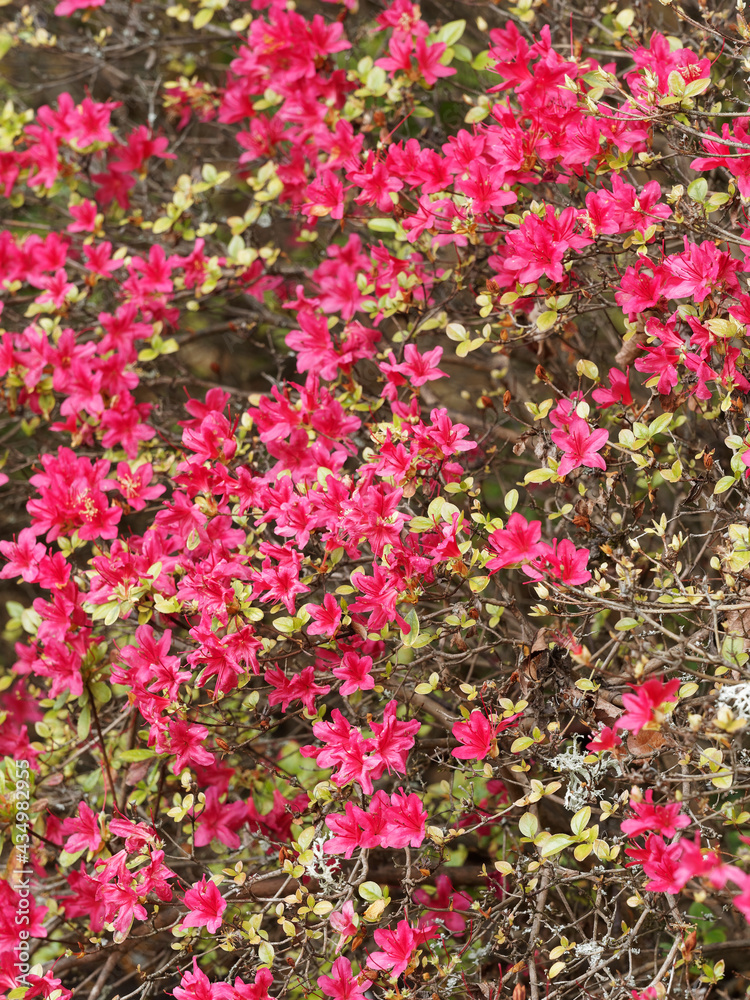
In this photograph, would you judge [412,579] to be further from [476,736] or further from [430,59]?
[430,59]

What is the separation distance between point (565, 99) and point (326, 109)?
81cm

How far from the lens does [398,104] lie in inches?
104

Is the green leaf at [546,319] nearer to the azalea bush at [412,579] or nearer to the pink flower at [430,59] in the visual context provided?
the azalea bush at [412,579]

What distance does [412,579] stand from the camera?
5.81ft

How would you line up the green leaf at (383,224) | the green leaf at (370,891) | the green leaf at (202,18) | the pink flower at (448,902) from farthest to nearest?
the green leaf at (202,18) → the green leaf at (383,224) → the pink flower at (448,902) → the green leaf at (370,891)

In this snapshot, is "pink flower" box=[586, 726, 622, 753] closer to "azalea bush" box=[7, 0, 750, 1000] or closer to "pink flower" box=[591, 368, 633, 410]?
"azalea bush" box=[7, 0, 750, 1000]

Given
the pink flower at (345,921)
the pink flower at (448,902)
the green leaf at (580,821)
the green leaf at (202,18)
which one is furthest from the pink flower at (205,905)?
the green leaf at (202,18)

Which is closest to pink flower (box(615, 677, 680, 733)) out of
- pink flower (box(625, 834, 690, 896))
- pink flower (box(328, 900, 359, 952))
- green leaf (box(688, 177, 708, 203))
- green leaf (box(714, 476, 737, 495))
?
pink flower (box(625, 834, 690, 896))

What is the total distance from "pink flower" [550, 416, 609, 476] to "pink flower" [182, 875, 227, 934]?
3.66 feet

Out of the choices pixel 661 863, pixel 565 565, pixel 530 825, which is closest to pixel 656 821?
pixel 661 863

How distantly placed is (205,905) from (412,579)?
785mm

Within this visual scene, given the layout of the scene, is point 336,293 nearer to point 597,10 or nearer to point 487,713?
point 487,713

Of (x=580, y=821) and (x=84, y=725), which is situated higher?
(x=580, y=821)

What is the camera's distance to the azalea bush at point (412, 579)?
5.59ft
